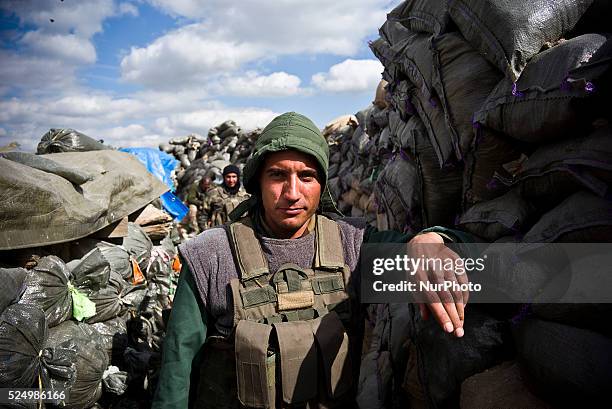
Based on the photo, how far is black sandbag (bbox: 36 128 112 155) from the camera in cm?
453

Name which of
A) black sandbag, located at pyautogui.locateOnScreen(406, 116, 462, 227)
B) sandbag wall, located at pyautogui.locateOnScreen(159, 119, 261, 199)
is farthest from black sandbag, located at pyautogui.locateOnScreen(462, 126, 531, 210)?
sandbag wall, located at pyautogui.locateOnScreen(159, 119, 261, 199)

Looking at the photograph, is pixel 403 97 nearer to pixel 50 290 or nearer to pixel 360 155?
pixel 50 290

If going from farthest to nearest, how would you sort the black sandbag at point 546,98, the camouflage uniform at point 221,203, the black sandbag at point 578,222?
1. the camouflage uniform at point 221,203
2. the black sandbag at point 546,98
3. the black sandbag at point 578,222

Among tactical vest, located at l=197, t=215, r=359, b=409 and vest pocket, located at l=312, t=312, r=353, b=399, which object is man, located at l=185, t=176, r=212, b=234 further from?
vest pocket, located at l=312, t=312, r=353, b=399

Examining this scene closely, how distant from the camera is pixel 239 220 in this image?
5.05ft

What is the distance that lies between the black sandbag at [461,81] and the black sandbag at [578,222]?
1.84ft

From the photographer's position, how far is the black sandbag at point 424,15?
1935 mm

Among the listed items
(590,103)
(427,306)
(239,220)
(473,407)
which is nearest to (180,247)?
(239,220)

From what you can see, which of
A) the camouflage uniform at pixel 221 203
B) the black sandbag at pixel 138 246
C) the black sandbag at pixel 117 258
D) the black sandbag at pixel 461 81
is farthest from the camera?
the camouflage uniform at pixel 221 203

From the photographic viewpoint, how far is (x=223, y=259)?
1.41 metres

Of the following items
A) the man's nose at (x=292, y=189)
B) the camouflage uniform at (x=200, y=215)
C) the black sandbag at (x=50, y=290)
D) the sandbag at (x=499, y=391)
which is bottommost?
the sandbag at (x=499, y=391)

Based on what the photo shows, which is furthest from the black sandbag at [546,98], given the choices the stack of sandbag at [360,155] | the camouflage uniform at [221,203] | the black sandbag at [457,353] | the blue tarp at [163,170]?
the blue tarp at [163,170]

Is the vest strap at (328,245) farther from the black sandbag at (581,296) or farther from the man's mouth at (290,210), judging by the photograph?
the black sandbag at (581,296)

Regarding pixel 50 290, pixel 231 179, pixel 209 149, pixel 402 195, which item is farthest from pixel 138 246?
pixel 209 149
